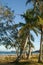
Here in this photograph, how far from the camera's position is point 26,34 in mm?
45750

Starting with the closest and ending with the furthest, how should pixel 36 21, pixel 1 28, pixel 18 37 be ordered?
pixel 36 21, pixel 1 28, pixel 18 37

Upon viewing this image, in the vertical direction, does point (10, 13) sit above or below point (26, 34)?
above

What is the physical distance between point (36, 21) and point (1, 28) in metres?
7.38

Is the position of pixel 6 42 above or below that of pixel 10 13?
below

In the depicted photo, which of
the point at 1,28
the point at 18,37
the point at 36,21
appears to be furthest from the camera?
Result: the point at 18,37

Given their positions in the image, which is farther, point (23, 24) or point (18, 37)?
point (18, 37)

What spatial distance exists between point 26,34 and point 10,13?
16.2 feet

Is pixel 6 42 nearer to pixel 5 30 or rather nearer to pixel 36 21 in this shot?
pixel 5 30

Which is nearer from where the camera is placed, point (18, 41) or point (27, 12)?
point (27, 12)

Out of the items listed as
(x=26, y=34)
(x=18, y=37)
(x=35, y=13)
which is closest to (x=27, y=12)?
(x=35, y=13)

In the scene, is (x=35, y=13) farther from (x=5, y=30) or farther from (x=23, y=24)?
(x=5, y=30)

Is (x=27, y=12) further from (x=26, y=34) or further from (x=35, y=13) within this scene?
(x=26, y=34)

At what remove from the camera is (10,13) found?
4562 cm

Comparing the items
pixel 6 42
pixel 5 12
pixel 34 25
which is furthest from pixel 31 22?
pixel 6 42
